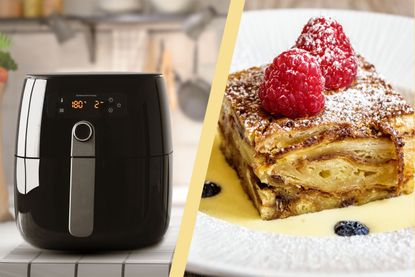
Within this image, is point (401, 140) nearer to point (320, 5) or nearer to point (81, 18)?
point (320, 5)

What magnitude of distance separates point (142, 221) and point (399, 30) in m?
0.81

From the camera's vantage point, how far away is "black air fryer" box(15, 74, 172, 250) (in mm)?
802

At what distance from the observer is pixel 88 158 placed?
802mm

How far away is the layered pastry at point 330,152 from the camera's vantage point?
97cm

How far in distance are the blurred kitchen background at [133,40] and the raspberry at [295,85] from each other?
1.02 ft

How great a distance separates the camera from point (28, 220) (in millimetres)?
829

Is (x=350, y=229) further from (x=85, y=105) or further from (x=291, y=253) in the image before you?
(x=85, y=105)

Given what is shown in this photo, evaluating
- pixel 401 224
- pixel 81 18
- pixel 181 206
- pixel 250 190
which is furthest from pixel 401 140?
pixel 81 18

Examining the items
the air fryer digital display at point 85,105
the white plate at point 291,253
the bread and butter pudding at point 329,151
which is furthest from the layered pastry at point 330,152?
the air fryer digital display at point 85,105

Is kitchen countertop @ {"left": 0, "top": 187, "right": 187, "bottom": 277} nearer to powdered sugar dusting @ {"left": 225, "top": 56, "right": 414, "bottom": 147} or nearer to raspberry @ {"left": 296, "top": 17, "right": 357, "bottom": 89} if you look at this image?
powdered sugar dusting @ {"left": 225, "top": 56, "right": 414, "bottom": 147}

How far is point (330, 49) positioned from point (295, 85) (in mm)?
159

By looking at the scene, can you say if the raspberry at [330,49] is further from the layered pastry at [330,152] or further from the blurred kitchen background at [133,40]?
the blurred kitchen background at [133,40]

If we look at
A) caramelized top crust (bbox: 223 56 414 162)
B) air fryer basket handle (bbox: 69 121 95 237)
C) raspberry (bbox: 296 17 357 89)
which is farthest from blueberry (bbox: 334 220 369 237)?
air fryer basket handle (bbox: 69 121 95 237)

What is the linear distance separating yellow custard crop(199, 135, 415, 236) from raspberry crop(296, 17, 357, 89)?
221 mm
